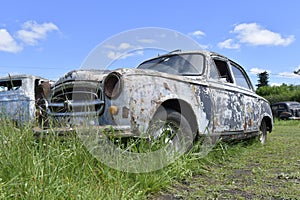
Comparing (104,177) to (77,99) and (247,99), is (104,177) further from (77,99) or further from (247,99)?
(247,99)

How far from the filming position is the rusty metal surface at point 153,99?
299cm

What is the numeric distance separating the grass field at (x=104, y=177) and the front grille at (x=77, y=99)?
0.56 m

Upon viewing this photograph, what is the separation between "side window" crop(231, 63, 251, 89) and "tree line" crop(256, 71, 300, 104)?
22883 mm

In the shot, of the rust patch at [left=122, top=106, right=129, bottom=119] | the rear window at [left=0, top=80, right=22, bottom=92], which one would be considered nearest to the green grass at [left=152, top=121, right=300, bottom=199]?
the rust patch at [left=122, top=106, right=129, bottom=119]

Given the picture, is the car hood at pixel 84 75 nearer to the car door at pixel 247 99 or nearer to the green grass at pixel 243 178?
the green grass at pixel 243 178

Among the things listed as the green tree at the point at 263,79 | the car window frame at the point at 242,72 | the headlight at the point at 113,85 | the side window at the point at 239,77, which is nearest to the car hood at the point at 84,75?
the headlight at the point at 113,85

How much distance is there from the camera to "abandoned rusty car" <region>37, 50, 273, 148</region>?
2.99 meters

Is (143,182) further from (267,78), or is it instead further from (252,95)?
(267,78)

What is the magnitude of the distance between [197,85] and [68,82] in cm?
165

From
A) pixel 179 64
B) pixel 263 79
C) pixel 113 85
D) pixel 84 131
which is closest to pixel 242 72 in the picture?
pixel 179 64

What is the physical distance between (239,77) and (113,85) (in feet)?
11.5

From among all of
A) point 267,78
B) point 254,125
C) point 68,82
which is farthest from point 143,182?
point 267,78

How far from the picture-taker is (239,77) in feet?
19.0

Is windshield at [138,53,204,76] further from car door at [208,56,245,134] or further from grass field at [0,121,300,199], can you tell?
grass field at [0,121,300,199]
